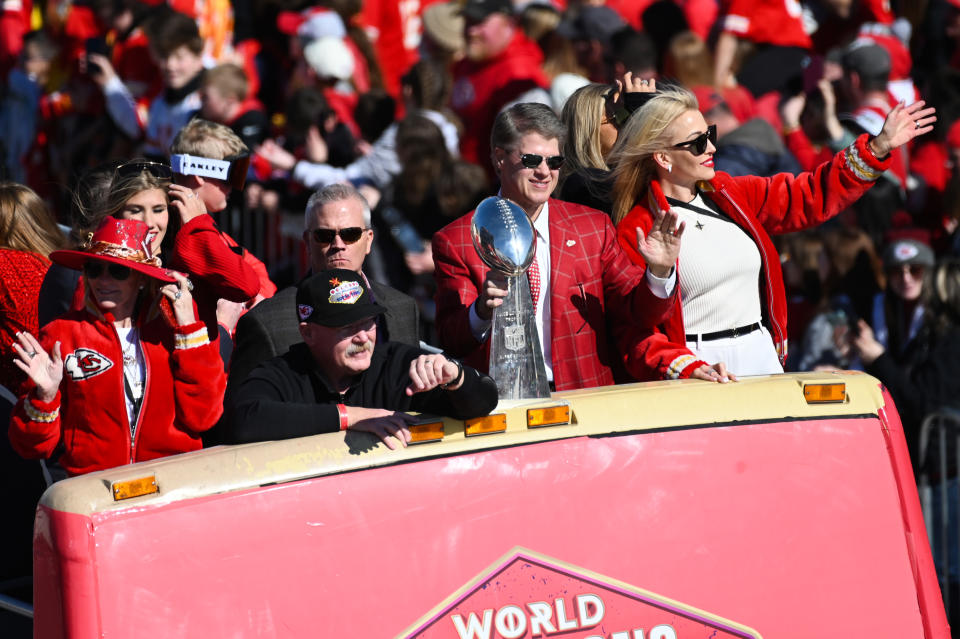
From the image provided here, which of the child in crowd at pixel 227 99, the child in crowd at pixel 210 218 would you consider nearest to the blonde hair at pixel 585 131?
the child in crowd at pixel 210 218

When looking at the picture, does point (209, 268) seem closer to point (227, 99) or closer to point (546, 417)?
point (546, 417)

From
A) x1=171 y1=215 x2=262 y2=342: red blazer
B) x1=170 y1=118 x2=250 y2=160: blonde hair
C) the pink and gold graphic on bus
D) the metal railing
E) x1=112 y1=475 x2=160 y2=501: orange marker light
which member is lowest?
the metal railing

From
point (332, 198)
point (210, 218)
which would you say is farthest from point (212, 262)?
point (332, 198)

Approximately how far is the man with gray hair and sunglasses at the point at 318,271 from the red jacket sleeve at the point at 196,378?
144mm

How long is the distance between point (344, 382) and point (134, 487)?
3.04 feet

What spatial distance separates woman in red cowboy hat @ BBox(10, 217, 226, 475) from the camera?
13.3 feet

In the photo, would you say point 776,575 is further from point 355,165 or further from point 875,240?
point 355,165

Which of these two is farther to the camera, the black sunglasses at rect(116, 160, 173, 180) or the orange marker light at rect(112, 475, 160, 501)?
the black sunglasses at rect(116, 160, 173, 180)

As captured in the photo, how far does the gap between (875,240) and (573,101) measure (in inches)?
141

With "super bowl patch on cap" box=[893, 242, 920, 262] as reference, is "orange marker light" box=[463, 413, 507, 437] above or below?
below

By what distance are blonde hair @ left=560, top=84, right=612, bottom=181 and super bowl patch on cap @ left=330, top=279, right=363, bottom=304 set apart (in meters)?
1.58

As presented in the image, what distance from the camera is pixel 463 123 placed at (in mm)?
9148

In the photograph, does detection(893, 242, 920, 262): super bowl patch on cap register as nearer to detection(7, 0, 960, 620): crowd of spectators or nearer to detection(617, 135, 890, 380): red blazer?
detection(7, 0, 960, 620): crowd of spectators

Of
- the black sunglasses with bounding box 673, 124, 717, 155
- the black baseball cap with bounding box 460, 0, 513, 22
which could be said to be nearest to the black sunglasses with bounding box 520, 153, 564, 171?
the black sunglasses with bounding box 673, 124, 717, 155
